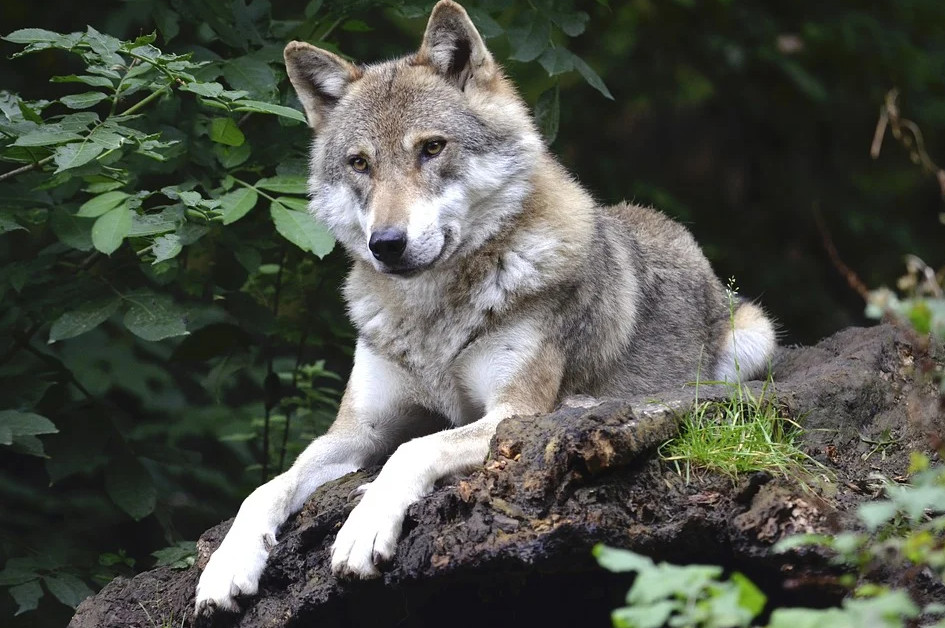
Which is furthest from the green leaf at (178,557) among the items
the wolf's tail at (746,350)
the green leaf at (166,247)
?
the wolf's tail at (746,350)

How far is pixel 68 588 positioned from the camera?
16.8 ft

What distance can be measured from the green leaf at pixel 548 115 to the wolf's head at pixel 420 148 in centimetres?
77

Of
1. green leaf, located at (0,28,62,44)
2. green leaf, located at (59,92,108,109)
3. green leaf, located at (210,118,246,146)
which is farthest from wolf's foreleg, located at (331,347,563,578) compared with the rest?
green leaf, located at (0,28,62,44)

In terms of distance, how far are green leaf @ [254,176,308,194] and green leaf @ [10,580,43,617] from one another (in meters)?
2.20

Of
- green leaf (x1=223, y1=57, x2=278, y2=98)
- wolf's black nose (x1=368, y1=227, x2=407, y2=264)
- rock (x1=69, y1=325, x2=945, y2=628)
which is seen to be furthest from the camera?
green leaf (x1=223, y1=57, x2=278, y2=98)

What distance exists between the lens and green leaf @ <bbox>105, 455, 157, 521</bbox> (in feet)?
18.3

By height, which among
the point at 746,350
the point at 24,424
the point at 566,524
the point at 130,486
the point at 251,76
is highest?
the point at 251,76

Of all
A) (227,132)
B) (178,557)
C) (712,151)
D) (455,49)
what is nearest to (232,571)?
(178,557)

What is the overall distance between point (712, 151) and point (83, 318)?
7.99 meters

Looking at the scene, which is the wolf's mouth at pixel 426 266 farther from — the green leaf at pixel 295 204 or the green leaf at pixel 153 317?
the green leaf at pixel 153 317

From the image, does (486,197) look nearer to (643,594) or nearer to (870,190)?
(643,594)

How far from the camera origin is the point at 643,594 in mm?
2287

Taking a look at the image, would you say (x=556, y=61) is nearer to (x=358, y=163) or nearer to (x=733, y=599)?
(x=358, y=163)

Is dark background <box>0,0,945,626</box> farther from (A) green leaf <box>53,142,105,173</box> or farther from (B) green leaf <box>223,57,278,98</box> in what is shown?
(A) green leaf <box>53,142,105,173</box>
